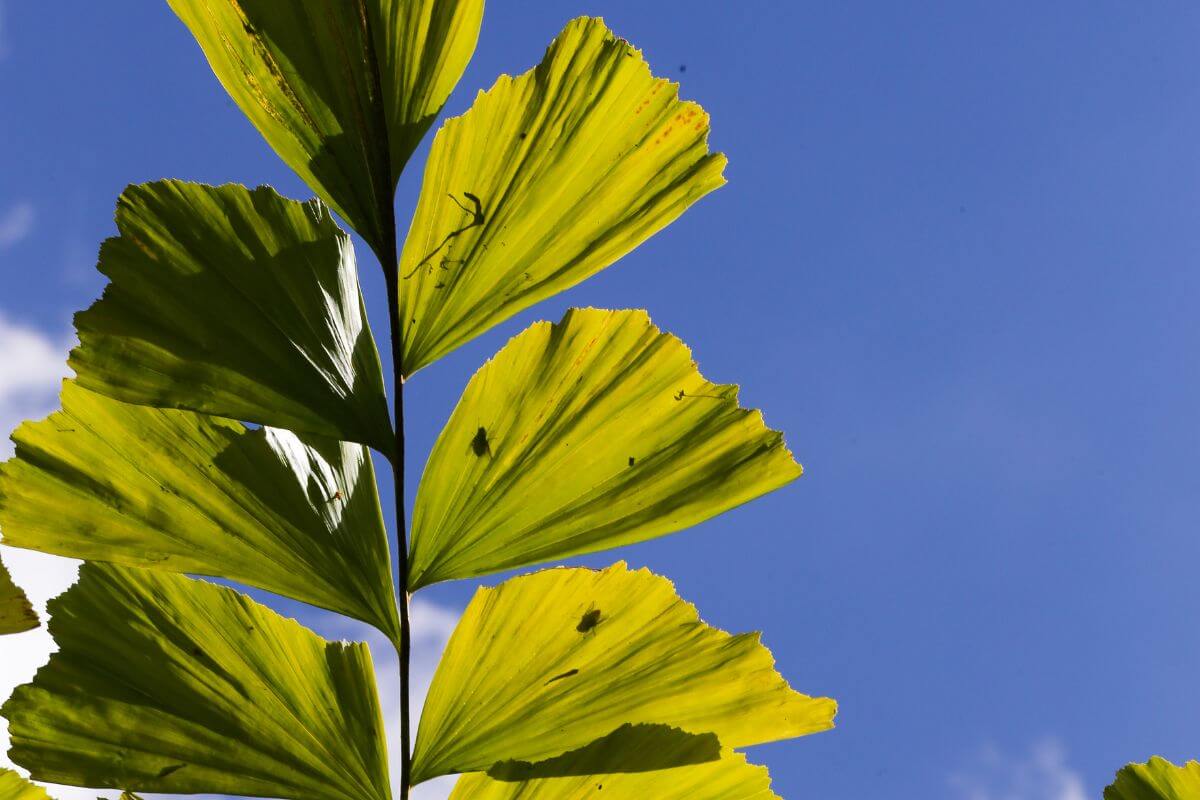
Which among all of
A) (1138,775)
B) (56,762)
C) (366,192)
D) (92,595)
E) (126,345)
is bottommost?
(1138,775)

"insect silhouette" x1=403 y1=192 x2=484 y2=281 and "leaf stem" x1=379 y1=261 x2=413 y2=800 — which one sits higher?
"insect silhouette" x1=403 y1=192 x2=484 y2=281

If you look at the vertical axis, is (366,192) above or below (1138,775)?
above

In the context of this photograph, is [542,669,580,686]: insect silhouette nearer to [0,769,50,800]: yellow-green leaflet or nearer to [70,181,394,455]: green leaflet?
[70,181,394,455]: green leaflet

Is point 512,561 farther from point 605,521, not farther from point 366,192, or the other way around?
point 366,192

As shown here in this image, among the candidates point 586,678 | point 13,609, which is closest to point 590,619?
point 586,678

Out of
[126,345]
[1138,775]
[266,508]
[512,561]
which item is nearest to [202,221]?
[126,345]

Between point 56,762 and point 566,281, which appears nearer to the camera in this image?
point 56,762

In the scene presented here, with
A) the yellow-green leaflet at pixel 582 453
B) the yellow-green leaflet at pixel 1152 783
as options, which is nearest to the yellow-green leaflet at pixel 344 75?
the yellow-green leaflet at pixel 582 453

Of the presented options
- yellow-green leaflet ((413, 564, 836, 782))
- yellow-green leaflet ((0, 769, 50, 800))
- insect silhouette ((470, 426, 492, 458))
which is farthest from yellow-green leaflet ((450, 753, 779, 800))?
yellow-green leaflet ((0, 769, 50, 800))
